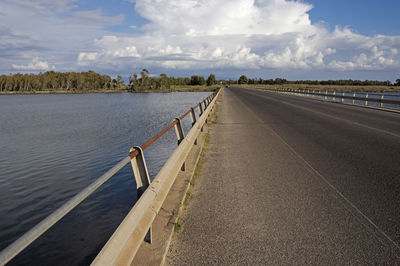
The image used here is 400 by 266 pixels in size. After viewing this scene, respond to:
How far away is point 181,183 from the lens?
5.47m

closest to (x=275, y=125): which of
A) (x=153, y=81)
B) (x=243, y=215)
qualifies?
(x=243, y=215)

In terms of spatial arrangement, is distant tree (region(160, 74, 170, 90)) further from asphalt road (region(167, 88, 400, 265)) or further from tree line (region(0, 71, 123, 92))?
asphalt road (region(167, 88, 400, 265))

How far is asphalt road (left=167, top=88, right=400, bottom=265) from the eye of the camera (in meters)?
3.29

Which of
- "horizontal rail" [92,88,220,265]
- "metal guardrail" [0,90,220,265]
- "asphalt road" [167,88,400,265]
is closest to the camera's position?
"metal guardrail" [0,90,220,265]

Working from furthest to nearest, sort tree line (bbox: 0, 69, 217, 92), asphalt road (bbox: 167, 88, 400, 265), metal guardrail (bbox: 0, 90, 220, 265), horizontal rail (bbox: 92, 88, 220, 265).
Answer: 1. tree line (bbox: 0, 69, 217, 92)
2. asphalt road (bbox: 167, 88, 400, 265)
3. horizontal rail (bbox: 92, 88, 220, 265)
4. metal guardrail (bbox: 0, 90, 220, 265)

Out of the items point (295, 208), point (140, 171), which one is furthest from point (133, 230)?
point (295, 208)

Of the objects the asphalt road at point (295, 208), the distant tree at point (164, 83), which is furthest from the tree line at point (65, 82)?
the asphalt road at point (295, 208)

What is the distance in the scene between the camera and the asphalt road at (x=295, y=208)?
329cm

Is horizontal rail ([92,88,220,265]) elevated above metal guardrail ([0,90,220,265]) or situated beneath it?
situated beneath

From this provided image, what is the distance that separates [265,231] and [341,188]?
2411mm

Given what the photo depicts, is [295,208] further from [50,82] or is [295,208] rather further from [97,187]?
[50,82]

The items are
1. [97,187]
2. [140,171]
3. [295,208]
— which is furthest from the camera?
[295,208]

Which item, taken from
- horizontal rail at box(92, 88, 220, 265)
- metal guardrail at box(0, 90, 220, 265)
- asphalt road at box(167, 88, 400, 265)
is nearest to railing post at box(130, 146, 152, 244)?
metal guardrail at box(0, 90, 220, 265)

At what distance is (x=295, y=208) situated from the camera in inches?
176
